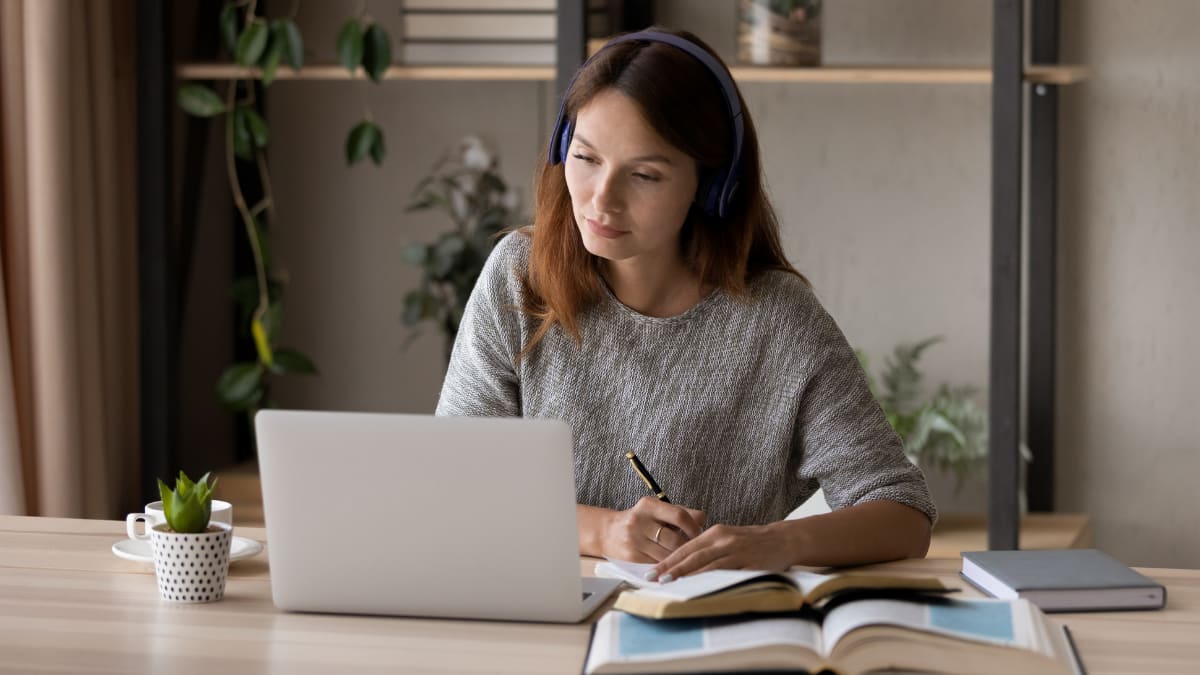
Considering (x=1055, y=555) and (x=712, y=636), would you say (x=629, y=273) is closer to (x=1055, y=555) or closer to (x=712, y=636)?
(x=1055, y=555)

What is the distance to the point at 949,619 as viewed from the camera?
112cm

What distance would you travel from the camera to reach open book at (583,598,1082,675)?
1.03m

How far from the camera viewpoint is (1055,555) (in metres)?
1.41

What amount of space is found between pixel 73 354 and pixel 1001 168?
67.5 inches

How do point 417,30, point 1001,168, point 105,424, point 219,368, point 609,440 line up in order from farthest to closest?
point 219,368 < point 417,30 < point 105,424 < point 1001,168 < point 609,440

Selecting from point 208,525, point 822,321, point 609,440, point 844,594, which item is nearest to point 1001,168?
point 822,321

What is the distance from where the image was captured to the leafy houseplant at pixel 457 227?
9.34 feet

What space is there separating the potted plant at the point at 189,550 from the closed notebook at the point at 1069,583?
0.74 m

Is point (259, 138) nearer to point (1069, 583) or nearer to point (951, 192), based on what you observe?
point (951, 192)

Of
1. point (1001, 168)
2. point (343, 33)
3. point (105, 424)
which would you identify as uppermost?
point (343, 33)

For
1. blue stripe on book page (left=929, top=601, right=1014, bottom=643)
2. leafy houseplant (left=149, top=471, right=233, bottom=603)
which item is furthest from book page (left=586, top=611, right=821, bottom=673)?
leafy houseplant (left=149, top=471, right=233, bottom=603)

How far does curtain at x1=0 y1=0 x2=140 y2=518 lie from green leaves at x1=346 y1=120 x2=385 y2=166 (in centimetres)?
46

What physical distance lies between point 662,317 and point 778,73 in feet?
3.20

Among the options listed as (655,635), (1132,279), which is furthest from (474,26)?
(655,635)
